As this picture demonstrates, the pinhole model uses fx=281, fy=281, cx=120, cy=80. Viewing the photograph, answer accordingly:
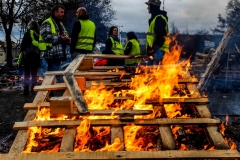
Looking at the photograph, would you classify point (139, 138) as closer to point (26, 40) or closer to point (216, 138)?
point (216, 138)

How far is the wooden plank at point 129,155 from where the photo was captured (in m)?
2.17

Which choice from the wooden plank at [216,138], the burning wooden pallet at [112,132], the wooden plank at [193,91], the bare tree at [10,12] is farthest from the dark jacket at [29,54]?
the bare tree at [10,12]

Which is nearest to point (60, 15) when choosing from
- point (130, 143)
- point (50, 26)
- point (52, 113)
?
point (50, 26)

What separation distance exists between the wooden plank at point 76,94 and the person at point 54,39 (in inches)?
113

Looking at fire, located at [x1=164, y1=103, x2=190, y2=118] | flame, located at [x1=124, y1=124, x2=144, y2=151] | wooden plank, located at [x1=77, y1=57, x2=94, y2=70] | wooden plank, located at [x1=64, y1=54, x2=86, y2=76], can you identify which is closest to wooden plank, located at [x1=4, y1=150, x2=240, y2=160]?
flame, located at [x1=124, y1=124, x2=144, y2=151]

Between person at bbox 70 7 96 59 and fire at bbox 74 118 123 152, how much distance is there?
3.77 meters

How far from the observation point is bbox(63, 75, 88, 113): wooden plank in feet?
9.20

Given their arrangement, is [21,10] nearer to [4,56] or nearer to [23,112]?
[4,56]

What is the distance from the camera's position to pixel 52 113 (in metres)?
2.82

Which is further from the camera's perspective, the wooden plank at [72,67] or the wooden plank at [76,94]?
the wooden plank at [72,67]

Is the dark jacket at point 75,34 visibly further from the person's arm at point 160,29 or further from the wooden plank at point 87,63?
the person's arm at point 160,29

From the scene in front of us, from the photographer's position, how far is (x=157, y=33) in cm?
662

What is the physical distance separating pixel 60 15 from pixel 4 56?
22.5 meters

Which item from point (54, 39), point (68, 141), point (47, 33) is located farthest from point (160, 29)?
point (68, 141)
